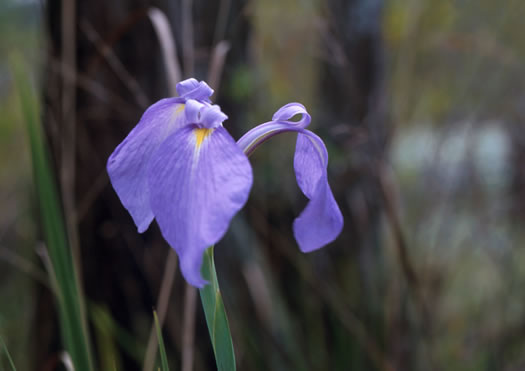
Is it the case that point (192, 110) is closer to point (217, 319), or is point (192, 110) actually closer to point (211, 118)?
point (211, 118)

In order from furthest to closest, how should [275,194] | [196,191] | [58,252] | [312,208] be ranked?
1. [275,194]
2. [58,252]
3. [312,208]
4. [196,191]

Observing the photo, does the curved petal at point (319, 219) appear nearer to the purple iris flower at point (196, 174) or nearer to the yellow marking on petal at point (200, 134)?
the purple iris flower at point (196, 174)

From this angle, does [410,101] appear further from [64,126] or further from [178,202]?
[178,202]

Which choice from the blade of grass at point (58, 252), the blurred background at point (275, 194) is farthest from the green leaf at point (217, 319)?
the blurred background at point (275, 194)

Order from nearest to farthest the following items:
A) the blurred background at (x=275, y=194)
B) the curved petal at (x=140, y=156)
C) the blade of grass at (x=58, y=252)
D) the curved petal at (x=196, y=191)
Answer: the curved petal at (x=196, y=191)
the curved petal at (x=140, y=156)
the blade of grass at (x=58, y=252)
the blurred background at (x=275, y=194)

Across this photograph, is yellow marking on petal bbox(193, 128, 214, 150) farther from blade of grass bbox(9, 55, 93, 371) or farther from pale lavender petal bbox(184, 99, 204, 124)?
blade of grass bbox(9, 55, 93, 371)

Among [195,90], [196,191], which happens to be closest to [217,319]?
[196,191]

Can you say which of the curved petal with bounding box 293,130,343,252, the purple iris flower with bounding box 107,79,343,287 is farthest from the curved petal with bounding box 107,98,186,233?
the curved petal with bounding box 293,130,343,252
